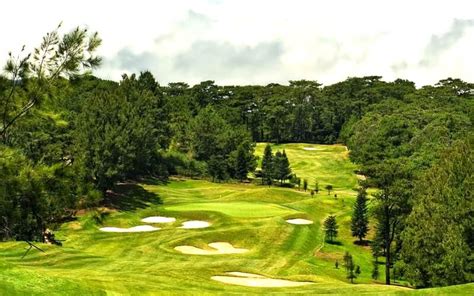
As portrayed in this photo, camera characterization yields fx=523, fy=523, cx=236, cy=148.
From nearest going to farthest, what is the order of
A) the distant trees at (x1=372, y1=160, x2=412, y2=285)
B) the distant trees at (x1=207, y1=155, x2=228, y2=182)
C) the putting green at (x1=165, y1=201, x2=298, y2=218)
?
the distant trees at (x1=372, y1=160, x2=412, y2=285) → the putting green at (x1=165, y1=201, x2=298, y2=218) → the distant trees at (x1=207, y1=155, x2=228, y2=182)

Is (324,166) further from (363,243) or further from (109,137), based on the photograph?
(109,137)

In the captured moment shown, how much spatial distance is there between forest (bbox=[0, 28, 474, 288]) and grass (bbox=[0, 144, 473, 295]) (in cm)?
246

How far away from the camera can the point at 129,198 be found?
6638 cm

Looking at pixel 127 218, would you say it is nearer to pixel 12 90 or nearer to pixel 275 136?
pixel 12 90

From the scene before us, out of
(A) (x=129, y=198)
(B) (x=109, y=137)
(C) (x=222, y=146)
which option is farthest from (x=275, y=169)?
(B) (x=109, y=137)

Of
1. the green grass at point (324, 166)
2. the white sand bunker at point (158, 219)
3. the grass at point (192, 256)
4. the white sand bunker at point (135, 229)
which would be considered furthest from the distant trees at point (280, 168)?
the white sand bunker at point (135, 229)

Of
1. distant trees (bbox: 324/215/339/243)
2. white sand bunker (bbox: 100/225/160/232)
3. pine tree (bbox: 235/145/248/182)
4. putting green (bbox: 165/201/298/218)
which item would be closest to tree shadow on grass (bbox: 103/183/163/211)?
putting green (bbox: 165/201/298/218)

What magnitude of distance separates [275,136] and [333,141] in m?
18.2

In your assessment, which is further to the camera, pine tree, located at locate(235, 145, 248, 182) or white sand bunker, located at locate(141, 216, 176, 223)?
pine tree, located at locate(235, 145, 248, 182)

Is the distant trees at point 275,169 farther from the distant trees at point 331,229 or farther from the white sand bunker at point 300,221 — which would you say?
the distant trees at point 331,229

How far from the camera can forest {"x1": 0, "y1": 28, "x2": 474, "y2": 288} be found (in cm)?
1391

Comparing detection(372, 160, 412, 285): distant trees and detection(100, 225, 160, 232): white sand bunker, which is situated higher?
detection(372, 160, 412, 285): distant trees

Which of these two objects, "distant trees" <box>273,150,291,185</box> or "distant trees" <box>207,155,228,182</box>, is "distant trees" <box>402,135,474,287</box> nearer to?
"distant trees" <box>273,150,291,185</box>

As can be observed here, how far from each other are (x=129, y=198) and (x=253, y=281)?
38283mm
